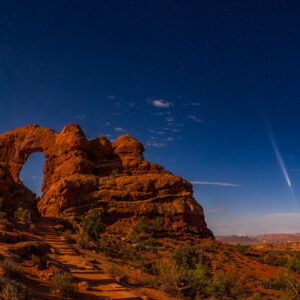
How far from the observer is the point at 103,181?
3259 cm

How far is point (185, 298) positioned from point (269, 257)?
885 inches

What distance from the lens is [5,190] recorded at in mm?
20109

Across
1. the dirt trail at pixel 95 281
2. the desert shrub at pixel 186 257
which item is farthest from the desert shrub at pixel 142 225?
the dirt trail at pixel 95 281

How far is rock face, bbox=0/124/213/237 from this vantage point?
1186 inches

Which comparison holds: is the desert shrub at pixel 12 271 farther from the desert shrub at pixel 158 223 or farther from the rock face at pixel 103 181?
the desert shrub at pixel 158 223

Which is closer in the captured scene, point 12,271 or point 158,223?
point 12,271

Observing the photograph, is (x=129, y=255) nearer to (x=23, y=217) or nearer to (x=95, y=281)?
(x=95, y=281)

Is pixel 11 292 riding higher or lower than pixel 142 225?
higher

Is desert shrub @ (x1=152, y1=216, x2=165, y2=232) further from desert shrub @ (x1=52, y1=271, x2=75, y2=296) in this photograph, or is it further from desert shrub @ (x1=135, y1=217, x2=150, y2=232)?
desert shrub @ (x1=52, y1=271, x2=75, y2=296)

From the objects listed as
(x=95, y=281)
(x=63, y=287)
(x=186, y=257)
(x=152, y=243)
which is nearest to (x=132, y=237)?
(x=152, y=243)

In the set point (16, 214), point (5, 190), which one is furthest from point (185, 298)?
point (5, 190)

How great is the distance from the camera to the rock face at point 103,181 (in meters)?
30.1

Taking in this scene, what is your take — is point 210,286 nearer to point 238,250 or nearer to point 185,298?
point 185,298

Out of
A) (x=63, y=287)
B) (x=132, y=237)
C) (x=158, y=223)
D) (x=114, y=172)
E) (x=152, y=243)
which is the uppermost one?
(x=114, y=172)
